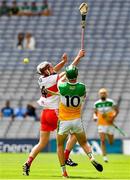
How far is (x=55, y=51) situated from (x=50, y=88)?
2657cm

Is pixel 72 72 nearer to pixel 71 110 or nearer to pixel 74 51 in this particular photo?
pixel 71 110

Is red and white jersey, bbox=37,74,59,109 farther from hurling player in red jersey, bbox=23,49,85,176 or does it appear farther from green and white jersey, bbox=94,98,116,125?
green and white jersey, bbox=94,98,116,125

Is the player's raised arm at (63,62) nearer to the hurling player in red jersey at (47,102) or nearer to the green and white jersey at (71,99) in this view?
the hurling player in red jersey at (47,102)

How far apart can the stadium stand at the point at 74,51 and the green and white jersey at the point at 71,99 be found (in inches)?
810

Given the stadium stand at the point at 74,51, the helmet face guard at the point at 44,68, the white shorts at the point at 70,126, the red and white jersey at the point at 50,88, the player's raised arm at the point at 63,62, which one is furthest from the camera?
the stadium stand at the point at 74,51

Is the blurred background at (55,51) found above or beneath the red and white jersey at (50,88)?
beneath

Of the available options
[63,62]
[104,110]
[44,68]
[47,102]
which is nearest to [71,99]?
[44,68]

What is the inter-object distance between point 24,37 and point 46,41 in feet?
3.97

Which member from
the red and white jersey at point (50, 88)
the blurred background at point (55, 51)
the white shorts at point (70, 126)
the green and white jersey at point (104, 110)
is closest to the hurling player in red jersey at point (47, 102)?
the red and white jersey at point (50, 88)

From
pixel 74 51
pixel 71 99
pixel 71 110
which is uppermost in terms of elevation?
pixel 71 99

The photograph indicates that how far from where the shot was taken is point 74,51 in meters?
45.7

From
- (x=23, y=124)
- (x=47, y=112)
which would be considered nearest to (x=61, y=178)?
(x=47, y=112)

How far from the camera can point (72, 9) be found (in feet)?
159

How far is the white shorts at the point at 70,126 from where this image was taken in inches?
698
